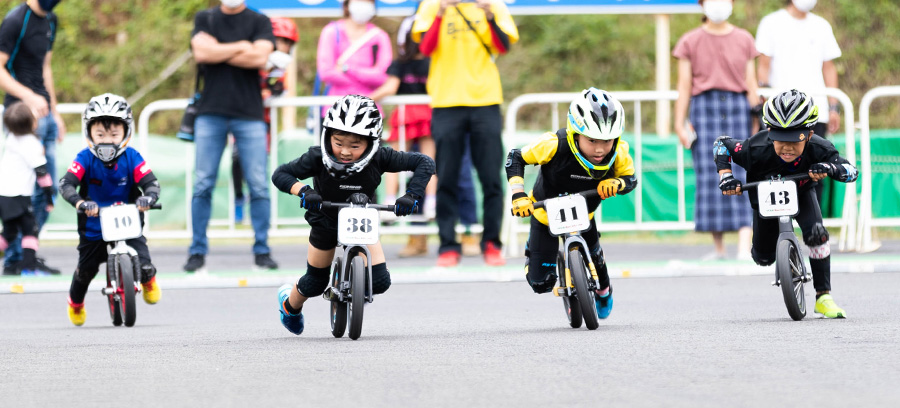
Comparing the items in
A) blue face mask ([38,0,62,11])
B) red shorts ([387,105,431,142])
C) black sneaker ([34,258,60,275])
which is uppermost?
blue face mask ([38,0,62,11])

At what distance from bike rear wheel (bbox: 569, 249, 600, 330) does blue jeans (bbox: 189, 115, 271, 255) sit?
459 cm

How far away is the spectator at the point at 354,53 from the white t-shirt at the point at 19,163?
2.72 m

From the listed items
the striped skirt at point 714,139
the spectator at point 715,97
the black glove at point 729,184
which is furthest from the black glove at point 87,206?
the striped skirt at point 714,139

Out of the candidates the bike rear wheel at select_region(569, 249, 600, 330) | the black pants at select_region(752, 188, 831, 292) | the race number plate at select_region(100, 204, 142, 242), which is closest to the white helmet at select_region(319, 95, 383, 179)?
the bike rear wheel at select_region(569, 249, 600, 330)

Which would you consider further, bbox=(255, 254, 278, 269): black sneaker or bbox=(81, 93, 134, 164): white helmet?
bbox=(255, 254, 278, 269): black sneaker

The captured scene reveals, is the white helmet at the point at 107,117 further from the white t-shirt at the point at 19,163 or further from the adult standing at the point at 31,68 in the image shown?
the adult standing at the point at 31,68

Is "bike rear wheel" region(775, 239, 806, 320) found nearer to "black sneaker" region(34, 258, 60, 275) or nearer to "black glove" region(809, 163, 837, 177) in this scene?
"black glove" region(809, 163, 837, 177)

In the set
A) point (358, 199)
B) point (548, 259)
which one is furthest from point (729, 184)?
point (358, 199)

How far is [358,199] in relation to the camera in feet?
25.8

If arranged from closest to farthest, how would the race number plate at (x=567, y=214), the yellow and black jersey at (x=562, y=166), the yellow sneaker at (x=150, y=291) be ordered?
the race number plate at (x=567, y=214) < the yellow and black jersey at (x=562, y=166) < the yellow sneaker at (x=150, y=291)

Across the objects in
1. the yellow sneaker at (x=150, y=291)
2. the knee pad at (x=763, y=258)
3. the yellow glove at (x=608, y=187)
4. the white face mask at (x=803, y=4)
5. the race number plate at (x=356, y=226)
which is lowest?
the yellow sneaker at (x=150, y=291)

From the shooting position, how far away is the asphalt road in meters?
5.65

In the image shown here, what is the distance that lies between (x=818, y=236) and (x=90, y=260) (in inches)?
188

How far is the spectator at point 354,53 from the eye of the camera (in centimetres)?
1314
